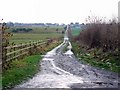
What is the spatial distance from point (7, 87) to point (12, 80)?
1.68 m

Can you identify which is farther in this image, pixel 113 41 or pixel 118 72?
pixel 113 41

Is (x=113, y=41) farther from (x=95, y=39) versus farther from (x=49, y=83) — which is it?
(x=49, y=83)

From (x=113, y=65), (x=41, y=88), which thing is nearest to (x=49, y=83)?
(x=41, y=88)

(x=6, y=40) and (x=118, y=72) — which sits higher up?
(x=6, y=40)

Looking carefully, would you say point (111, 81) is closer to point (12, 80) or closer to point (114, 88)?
point (114, 88)

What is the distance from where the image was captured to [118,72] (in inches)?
692

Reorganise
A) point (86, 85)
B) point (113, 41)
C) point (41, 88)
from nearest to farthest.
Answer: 1. point (41, 88)
2. point (86, 85)
3. point (113, 41)

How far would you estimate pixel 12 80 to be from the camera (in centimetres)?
1353

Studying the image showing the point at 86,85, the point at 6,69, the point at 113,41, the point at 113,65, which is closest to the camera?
the point at 86,85

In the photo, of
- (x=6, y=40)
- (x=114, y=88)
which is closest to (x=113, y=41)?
(x=6, y=40)

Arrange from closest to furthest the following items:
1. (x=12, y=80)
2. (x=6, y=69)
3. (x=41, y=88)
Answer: (x=41, y=88) → (x=12, y=80) → (x=6, y=69)

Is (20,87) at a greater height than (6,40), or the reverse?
(6,40)

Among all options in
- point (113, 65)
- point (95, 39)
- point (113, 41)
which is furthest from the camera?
point (95, 39)

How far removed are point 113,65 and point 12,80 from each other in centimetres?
860
